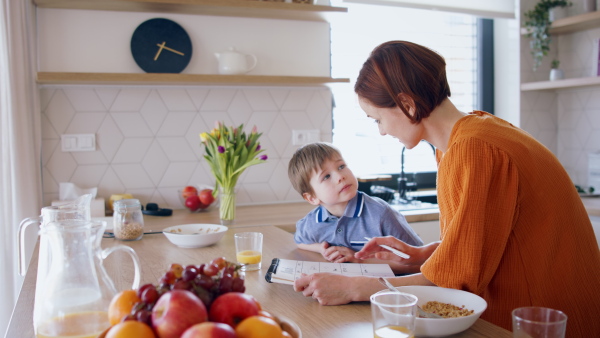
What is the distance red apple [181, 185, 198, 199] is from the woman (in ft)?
4.76

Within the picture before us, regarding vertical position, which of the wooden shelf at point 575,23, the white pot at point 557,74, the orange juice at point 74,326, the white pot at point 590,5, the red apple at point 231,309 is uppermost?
the white pot at point 590,5

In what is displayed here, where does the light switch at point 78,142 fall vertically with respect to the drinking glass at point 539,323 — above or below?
above

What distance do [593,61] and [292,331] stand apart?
10.7ft

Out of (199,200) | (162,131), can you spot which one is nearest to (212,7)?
(162,131)

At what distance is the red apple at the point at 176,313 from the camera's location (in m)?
0.69

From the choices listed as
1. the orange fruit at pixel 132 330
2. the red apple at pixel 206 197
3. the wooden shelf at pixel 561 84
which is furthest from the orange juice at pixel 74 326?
the wooden shelf at pixel 561 84

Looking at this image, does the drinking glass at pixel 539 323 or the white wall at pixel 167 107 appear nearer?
the drinking glass at pixel 539 323

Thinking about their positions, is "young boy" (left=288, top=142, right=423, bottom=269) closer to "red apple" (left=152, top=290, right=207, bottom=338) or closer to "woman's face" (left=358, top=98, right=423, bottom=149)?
"woman's face" (left=358, top=98, right=423, bottom=149)

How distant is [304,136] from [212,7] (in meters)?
0.84

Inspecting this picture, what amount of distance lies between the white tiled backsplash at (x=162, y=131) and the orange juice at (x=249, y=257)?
1383 millimetres

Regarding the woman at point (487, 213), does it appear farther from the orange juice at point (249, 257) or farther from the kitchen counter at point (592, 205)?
the kitchen counter at point (592, 205)

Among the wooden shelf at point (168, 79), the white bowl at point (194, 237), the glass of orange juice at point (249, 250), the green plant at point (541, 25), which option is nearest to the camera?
the glass of orange juice at point (249, 250)

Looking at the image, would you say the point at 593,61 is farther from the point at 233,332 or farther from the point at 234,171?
the point at 233,332

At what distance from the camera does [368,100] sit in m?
1.52
